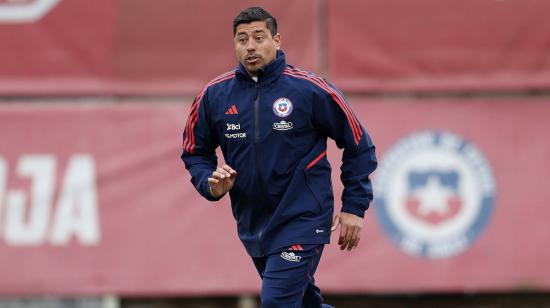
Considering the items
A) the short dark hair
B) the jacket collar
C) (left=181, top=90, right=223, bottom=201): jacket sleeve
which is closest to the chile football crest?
(left=181, top=90, right=223, bottom=201): jacket sleeve

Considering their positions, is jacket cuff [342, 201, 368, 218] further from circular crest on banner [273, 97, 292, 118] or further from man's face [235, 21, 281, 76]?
man's face [235, 21, 281, 76]

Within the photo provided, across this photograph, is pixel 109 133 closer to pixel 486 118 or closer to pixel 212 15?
pixel 212 15

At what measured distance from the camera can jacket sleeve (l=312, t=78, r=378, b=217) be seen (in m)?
5.65

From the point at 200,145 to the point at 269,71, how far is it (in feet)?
1.91

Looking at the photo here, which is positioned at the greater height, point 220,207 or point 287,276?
point 287,276

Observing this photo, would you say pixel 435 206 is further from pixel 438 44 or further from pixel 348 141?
pixel 348 141

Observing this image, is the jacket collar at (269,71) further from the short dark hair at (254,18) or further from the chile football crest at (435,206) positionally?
the chile football crest at (435,206)

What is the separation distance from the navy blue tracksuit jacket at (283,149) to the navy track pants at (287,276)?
0.16 feet

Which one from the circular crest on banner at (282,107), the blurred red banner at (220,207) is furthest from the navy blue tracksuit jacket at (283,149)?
the blurred red banner at (220,207)

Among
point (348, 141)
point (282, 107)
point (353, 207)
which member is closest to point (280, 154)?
point (282, 107)

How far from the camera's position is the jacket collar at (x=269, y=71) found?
561 cm

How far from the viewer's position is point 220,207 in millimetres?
9297

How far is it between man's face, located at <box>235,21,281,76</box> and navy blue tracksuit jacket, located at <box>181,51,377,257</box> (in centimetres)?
5

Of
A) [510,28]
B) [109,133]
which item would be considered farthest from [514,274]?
[109,133]
